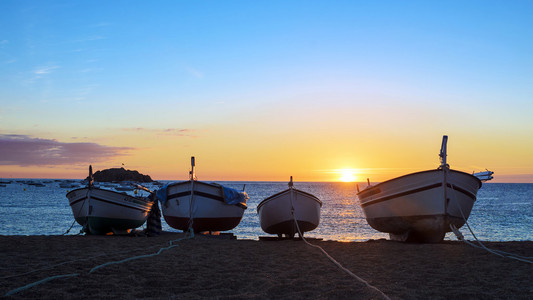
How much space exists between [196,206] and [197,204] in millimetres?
86

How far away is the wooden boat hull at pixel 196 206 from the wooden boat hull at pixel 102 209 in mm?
1604

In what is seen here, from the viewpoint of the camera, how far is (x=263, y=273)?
291 inches

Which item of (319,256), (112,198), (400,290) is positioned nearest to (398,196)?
(319,256)

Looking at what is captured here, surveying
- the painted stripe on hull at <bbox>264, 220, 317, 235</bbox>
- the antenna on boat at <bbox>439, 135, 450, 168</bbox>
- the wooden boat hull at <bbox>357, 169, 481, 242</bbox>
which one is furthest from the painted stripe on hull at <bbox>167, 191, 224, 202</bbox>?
the antenna on boat at <bbox>439, 135, 450, 168</bbox>

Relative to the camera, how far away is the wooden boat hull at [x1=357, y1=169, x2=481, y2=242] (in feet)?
41.4

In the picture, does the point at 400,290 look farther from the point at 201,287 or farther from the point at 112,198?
the point at 112,198

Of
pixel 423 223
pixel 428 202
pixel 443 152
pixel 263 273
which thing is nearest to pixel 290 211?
pixel 423 223

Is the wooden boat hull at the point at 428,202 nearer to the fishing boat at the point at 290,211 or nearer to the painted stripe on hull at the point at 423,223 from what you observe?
the painted stripe on hull at the point at 423,223

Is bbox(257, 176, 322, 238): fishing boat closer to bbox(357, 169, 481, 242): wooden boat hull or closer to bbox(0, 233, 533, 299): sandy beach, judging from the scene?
bbox(357, 169, 481, 242): wooden boat hull

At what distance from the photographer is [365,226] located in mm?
31125

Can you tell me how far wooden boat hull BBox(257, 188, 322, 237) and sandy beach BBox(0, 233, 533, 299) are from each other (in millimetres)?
4471

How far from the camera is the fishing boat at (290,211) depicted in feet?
51.1

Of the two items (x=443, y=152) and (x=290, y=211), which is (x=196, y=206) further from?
(x=443, y=152)

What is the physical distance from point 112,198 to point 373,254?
1049 centimetres
